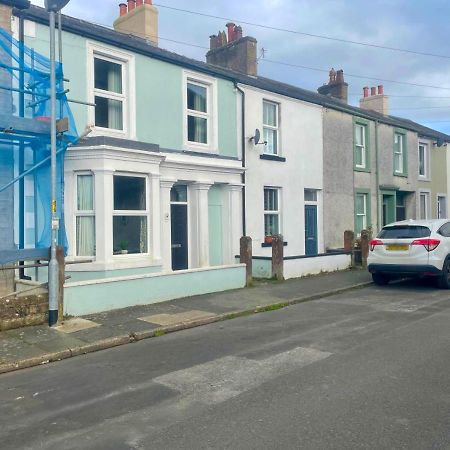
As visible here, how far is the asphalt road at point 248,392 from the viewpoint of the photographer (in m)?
4.14

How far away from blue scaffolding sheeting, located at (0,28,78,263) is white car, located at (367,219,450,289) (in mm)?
7605

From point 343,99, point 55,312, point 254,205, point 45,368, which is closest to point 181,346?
point 45,368

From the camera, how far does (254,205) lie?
14961mm

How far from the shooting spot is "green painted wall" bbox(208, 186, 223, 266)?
14.0 m

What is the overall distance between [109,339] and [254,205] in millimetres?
8248

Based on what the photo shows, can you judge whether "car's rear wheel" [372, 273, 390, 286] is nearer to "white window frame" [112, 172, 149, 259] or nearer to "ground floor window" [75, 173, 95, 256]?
"white window frame" [112, 172, 149, 259]

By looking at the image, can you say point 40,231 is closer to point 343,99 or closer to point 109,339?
point 109,339

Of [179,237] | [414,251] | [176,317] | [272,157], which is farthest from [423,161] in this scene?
[176,317]

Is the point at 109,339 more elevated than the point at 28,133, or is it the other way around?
the point at 28,133

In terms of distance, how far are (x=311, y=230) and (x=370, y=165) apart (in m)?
4.66

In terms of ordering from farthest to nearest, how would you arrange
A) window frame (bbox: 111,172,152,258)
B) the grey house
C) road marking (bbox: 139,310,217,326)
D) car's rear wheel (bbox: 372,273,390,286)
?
1. the grey house
2. car's rear wheel (bbox: 372,273,390,286)
3. window frame (bbox: 111,172,152,258)
4. road marking (bbox: 139,310,217,326)

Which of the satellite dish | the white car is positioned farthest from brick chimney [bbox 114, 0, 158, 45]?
the white car

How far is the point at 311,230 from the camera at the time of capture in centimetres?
1734

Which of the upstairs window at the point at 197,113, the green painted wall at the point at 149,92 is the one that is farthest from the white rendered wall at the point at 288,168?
the green painted wall at the point at 149,92
